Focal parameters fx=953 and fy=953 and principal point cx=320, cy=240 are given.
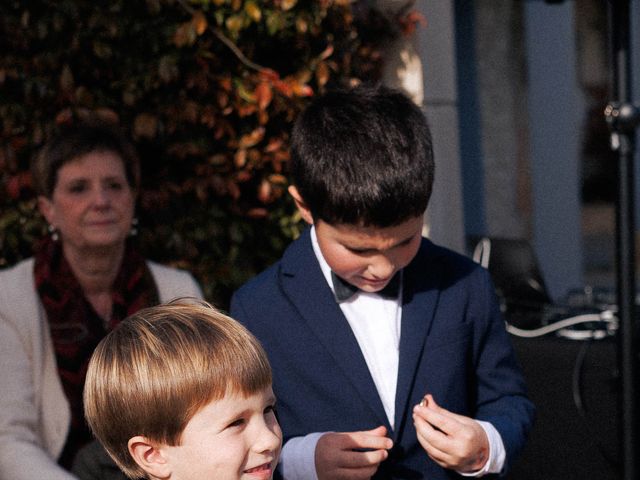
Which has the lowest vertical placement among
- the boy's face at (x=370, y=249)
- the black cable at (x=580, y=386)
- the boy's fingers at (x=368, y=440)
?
the black cable at (x=580, y=386)

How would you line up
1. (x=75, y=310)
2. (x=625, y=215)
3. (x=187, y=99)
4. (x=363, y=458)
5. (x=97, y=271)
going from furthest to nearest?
(x=187, y=99) < (x=97, y=271) < (x=75, y=310) < (x=625, y=215) < (x=363, y=458)

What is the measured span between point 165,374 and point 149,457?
160 mm

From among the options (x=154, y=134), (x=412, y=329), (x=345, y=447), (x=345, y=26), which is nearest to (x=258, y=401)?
(x=345, y=447)

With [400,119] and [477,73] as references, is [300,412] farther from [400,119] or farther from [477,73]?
[477,73]

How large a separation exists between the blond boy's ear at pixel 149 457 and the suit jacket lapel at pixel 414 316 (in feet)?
1.70

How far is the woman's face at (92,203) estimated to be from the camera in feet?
9.21

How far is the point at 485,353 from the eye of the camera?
202 cm

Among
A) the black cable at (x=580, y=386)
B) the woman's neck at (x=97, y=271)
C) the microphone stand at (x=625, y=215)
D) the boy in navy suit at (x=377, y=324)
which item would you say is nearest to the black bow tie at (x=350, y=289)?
the boy in navy suit at (x=377, y=324)

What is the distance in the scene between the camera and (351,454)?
179cm

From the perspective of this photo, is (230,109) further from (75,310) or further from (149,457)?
(149,457)

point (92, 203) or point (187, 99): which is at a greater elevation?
point (187, 99)

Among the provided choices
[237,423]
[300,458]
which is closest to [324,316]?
[300,458]

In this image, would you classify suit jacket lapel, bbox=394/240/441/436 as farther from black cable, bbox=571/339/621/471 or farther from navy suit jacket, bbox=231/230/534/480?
black cable, bbox=571/339/621/471

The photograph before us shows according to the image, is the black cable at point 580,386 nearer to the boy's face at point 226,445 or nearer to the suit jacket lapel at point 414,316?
the suit jacket lapel at point 414,316
